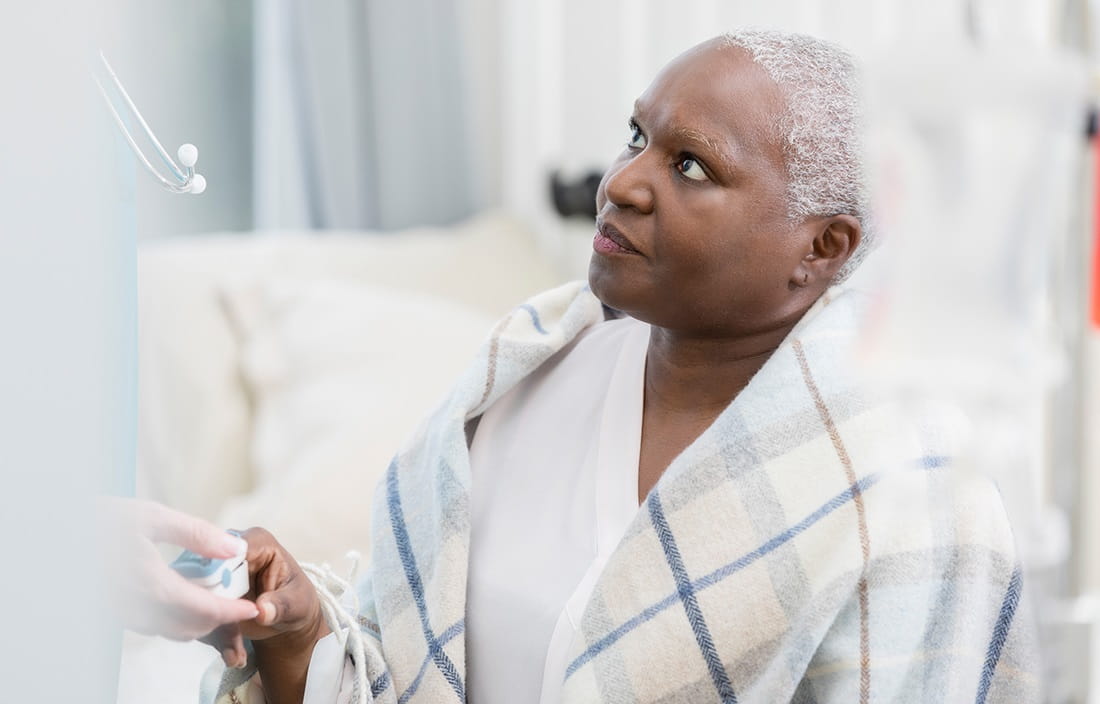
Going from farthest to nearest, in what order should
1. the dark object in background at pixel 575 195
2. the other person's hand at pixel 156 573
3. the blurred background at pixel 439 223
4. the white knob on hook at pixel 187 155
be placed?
the dark object in background at pixel 575 195 → the white knob on hook at pixel 187 155 → the other person's hand at pixel 156 573 → the blurred background at pixel 439 223

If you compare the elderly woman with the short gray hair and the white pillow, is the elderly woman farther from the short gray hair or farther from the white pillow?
the white pillow

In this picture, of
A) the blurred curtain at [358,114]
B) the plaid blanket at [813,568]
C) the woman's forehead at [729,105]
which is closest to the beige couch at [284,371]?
the blurred curtain at [358,114]

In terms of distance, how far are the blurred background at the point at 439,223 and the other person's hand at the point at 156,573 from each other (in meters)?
0.03

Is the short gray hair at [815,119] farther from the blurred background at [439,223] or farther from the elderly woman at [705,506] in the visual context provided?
the blurred background at [439,223]

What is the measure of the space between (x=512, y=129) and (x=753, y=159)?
164 cm

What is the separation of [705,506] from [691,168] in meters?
0.26

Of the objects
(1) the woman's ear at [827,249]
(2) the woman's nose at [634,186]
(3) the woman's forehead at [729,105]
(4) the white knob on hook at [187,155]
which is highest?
(3) the woman's forehead at [729,105]

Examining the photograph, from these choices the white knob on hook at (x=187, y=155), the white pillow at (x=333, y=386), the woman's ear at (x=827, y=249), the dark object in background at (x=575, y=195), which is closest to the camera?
the white knob on hook at (x=187, y=155)

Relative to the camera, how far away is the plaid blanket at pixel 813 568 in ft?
2.87

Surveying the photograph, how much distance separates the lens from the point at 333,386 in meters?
1.87

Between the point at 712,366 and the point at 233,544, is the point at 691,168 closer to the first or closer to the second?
the point at 712,366

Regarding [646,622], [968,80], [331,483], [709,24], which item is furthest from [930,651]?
[709,24]

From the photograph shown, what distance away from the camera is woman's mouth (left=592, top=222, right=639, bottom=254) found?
0.95 metres

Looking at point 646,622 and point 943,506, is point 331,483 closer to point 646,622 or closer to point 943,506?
point 646,622
